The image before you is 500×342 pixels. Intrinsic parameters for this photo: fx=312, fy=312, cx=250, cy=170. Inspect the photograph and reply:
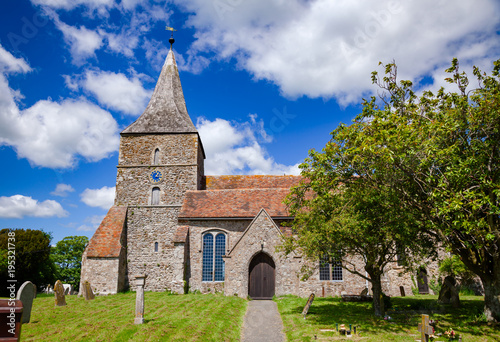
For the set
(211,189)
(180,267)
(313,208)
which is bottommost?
(180,267)

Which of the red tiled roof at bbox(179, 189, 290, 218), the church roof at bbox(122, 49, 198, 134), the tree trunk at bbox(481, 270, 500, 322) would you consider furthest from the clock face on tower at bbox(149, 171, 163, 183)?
the tree trunk at bbox(481, 270, 500, 322)

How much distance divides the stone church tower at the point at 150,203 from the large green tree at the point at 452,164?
48.7ft

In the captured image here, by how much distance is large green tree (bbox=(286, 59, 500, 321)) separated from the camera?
1058 centimetres

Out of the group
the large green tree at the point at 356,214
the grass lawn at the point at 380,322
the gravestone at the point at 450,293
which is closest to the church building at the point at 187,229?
the grass lawn at the point at 380,322

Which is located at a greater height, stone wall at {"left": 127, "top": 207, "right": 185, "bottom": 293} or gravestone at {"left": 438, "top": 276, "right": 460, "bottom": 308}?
stone wall at {"left": 127, "top": 207, "right": 185, "bottom": 293}

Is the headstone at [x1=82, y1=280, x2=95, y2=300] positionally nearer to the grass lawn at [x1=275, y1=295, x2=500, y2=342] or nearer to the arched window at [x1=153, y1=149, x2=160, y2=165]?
the arched window at [x1=153, y1=149, x2=160, y2=165]

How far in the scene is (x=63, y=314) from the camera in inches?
552

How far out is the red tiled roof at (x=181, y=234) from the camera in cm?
2184

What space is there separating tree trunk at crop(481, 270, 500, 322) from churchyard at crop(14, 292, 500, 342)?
37 centimetres

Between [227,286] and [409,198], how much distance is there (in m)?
12.3

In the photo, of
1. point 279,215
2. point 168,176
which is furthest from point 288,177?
point 168,176

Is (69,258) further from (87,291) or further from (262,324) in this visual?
(262,324)

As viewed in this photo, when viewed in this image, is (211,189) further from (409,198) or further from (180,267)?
(409,198)

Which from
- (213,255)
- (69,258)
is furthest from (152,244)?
(69,258)
